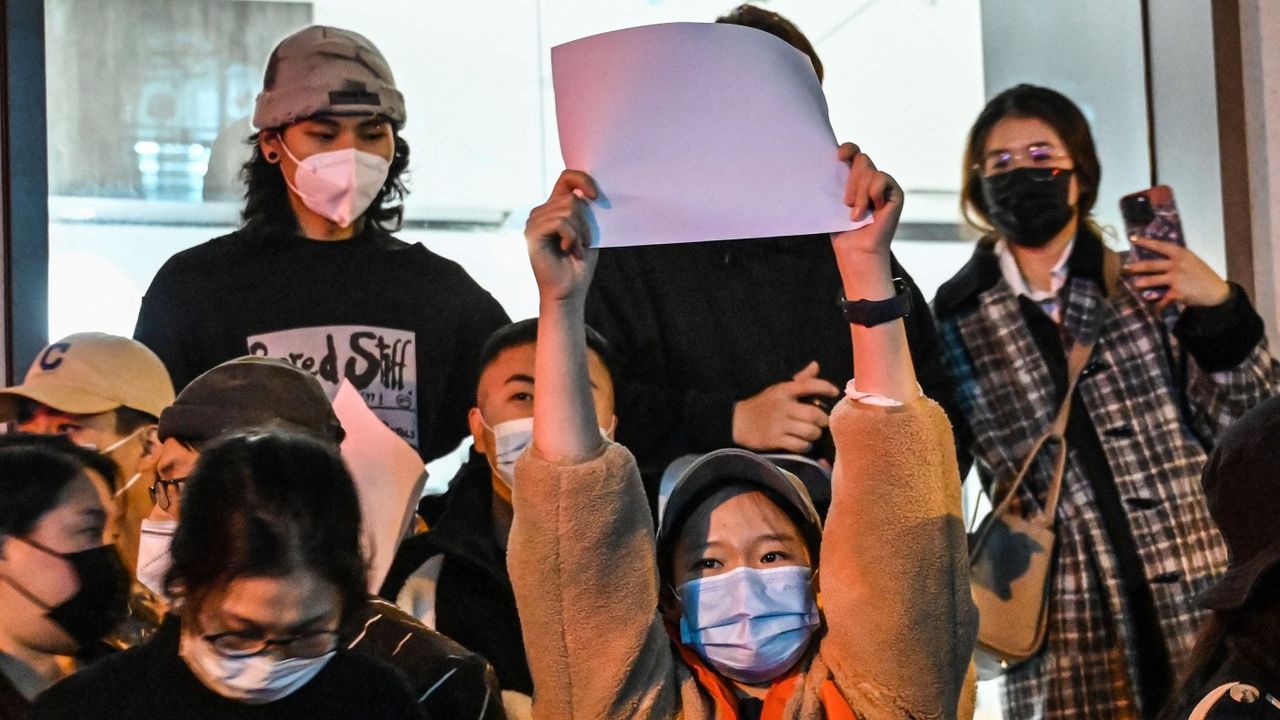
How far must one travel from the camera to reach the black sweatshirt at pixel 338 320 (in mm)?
3580

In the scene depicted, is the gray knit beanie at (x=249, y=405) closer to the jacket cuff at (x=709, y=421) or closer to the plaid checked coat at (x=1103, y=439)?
the jacket cuff at (x=709, y=421)

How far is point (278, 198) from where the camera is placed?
3758mm

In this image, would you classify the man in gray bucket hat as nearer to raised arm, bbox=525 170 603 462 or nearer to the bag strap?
the bag strap

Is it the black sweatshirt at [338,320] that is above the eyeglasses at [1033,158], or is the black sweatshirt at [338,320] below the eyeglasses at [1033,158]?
below

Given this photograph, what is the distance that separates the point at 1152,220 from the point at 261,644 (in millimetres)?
2201

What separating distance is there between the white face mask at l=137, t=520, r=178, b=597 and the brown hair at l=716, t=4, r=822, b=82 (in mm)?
→ 1583

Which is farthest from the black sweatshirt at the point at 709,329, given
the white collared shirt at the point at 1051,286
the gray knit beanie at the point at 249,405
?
the gray knit beanie at the point at 249,405

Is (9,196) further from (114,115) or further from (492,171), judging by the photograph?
(492,171)

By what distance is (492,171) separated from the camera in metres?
4.46

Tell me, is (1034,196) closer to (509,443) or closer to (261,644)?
(509,443)

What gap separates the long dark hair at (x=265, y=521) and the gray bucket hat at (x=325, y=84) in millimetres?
1436

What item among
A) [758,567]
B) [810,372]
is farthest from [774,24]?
[758,567]

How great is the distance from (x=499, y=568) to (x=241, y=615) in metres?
→ 0.90

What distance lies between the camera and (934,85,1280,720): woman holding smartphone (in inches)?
138
